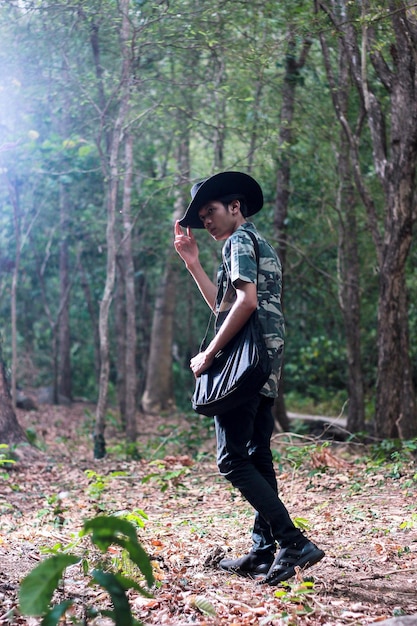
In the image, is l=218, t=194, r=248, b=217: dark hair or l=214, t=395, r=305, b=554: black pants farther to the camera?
l=218, t=194, r=248, b=217: dark hair

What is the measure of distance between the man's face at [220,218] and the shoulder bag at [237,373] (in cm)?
25

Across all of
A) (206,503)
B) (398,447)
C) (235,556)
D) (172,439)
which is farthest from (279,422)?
(235,556)

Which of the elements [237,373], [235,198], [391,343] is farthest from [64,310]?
[237,373]

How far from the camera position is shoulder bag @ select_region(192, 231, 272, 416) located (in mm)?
3904

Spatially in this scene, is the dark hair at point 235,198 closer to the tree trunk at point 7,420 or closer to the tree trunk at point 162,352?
the tree trunk at point 7,420

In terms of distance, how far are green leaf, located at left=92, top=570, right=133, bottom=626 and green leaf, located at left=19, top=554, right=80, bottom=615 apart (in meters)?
0.15

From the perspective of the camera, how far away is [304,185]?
1464 cm

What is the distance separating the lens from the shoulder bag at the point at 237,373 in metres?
3.90

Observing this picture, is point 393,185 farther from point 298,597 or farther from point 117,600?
point 117,600

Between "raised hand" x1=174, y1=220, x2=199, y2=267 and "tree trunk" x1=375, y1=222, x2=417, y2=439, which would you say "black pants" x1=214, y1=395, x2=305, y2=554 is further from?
"tree trunk" x1=375, y1=222, x2=417, y2=439

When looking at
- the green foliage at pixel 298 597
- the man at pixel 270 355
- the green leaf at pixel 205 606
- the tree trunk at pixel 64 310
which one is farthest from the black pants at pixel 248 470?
the tree trunk at pixel 64 310

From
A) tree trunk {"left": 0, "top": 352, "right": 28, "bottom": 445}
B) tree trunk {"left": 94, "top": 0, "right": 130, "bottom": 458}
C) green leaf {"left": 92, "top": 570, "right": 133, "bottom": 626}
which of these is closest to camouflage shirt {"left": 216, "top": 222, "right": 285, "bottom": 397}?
green leaf {"left": 92, "top": 570, "right": 133, "bottom": 626}

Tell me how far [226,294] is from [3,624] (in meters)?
1.95

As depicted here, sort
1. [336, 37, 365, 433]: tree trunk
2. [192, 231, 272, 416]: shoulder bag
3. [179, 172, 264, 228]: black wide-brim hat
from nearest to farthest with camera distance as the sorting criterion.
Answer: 1. [192, 231, 272, 416]: shoulder bag
2. [179, 172, 264, 228]: black wide-brim hat
3. [336, 37, 365, 433]: tree trunk
